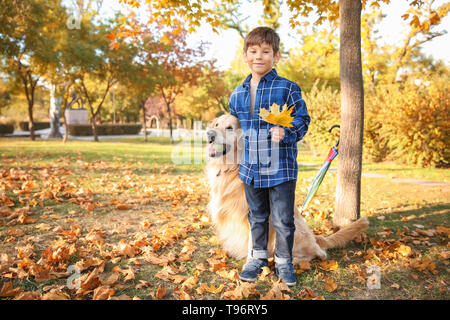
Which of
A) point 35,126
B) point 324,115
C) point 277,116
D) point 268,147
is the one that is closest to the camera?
point 277,116

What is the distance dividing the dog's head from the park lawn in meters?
0.78

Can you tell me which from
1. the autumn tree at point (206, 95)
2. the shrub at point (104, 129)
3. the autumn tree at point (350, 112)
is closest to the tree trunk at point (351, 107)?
the autumn tree at point (350, 112)

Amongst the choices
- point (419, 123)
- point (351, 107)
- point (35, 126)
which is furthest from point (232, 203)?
point (35, 126)

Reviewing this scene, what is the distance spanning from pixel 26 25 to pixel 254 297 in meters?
16.6

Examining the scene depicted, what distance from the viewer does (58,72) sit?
704 inches

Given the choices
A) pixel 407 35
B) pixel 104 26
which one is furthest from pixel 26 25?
pixel 407 35

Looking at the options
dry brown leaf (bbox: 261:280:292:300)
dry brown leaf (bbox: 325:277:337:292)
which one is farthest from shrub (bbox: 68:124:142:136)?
dry brown leaf (bbox: 325:277:337:292)

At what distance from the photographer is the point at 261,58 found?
2502 millimetres

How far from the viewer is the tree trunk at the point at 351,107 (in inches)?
146

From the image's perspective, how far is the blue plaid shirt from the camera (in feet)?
8.13

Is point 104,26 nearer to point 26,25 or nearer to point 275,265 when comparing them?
point 26,25

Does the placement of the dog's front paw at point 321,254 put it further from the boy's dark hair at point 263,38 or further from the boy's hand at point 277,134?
the boy's dark hair at point 263,38

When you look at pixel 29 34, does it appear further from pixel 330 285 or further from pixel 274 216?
pixel 330 285

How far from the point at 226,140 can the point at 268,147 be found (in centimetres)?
43
